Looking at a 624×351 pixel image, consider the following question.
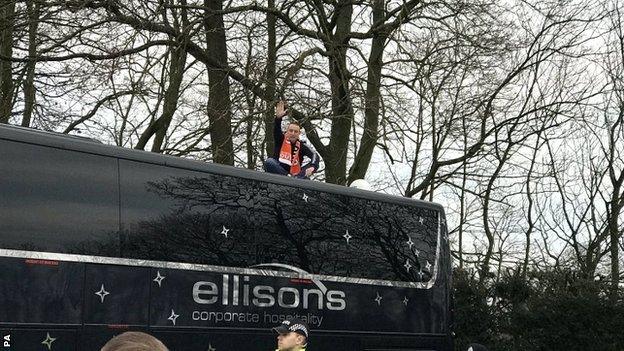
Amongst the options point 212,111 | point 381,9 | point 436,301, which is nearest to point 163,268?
point 436,301

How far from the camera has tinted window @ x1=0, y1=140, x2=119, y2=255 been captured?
751cm

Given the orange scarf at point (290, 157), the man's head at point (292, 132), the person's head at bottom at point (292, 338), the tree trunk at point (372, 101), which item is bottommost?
the person's head at bottom at point (292, 338)

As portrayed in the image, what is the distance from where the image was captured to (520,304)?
17.3 m

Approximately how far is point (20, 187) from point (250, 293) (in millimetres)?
2514

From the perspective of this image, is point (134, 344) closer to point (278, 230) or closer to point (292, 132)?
→ point (278, 230)

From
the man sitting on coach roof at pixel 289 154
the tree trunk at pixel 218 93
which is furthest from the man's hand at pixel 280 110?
the tree trunk at pixel 218 93

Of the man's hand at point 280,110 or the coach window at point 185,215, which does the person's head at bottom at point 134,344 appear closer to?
the coach window at point 185,215

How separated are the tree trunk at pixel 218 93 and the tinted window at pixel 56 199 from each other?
26.3ft

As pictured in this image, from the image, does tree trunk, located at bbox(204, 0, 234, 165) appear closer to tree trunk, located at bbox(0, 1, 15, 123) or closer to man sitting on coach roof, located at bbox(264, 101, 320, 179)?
tree trunk, located at bbox(0, 1, 15, 123)

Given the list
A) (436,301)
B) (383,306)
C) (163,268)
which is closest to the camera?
(163,268)

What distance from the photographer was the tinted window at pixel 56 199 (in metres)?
7.51

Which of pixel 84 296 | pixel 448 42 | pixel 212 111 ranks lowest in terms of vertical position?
pixel 84 296

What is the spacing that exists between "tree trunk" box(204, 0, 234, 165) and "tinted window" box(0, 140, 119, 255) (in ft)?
26.3

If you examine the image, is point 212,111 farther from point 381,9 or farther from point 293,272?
point 293,272
